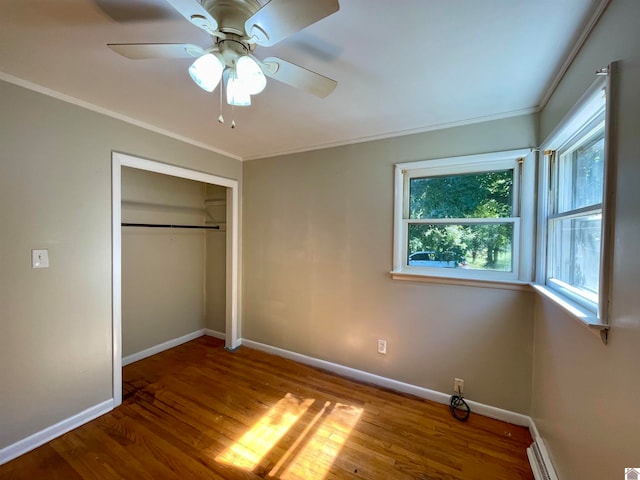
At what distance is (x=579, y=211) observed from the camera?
138 cm

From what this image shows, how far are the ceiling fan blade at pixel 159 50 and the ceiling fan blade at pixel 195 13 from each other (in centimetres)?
17

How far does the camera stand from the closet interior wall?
2.98 metres

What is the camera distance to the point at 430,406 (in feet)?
7.38

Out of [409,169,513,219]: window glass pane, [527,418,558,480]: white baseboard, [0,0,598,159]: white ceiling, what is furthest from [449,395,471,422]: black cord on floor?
[0,0,598,159]: white ceiling

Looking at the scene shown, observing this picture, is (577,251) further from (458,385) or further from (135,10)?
(135,10)

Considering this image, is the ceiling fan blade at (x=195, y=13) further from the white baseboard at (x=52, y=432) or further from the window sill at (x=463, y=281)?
the white baseboard at (x=52, y=432)

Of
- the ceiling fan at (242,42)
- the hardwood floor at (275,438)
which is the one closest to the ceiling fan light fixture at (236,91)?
the ceiling fan at (242,42)

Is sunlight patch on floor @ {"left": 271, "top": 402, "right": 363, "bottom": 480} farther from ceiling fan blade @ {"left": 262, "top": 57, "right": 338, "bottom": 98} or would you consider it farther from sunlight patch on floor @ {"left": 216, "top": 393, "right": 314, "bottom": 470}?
ceiling fan blade @ {"left": 262, "top": 57, "right": 338, "bottom": 98}

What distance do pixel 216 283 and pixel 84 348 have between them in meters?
1.70

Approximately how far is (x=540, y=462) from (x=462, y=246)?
1.43 meters

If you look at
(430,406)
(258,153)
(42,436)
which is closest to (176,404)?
(42,436)

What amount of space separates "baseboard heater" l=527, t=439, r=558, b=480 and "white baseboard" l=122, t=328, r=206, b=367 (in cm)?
355

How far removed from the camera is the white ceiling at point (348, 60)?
1148mm

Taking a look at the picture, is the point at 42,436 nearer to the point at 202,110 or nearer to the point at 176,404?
the point at 176,404
